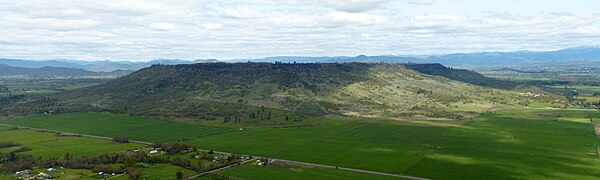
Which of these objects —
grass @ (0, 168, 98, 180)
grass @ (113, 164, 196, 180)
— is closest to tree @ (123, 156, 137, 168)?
grass @ (113, 164, 196, 180)

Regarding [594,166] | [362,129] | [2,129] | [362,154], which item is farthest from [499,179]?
[2,129]

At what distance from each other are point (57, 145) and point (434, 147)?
117894mm

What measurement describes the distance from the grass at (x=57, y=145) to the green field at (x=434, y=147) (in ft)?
46.5

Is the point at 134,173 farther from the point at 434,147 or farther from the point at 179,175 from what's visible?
the point at 434,147

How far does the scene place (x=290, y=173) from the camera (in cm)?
11938

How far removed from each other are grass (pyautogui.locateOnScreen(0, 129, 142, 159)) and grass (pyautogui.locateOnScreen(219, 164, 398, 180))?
49664 mm

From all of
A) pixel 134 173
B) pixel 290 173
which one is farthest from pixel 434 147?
pixel 134 173

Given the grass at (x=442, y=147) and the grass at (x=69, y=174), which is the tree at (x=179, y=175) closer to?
the grass at (x=69, y=174)

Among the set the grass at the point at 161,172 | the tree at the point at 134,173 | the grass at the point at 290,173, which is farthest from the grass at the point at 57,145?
the grass at the point at 290,173

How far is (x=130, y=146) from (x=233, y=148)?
33.8 m

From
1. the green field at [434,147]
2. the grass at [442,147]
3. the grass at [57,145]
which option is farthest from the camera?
the grass at [57,145]

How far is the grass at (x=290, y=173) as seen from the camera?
377ft

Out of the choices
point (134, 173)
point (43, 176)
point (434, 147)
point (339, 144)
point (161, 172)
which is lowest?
point (43, 176)

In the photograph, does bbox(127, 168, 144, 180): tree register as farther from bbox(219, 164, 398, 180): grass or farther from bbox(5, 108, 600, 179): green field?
bbox(5, 108, 600, 179): green field
